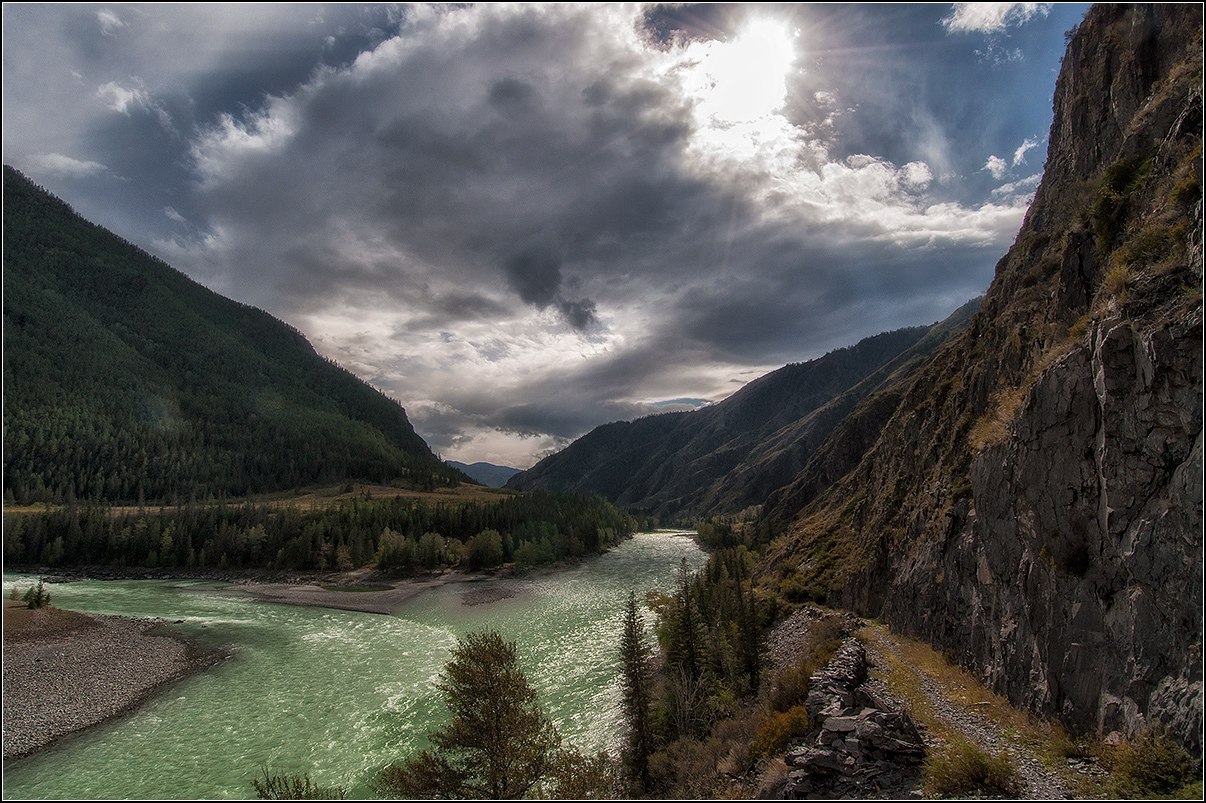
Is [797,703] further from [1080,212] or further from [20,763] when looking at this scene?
[20,763]

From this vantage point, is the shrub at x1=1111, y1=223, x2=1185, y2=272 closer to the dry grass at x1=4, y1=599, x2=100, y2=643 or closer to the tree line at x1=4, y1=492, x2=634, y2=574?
the dry grass at x1=4, y1=599, x2=100, y2=643

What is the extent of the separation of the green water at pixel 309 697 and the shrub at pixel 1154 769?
2636 cm

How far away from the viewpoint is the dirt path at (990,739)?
15617mm

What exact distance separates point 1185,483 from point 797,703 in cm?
1877

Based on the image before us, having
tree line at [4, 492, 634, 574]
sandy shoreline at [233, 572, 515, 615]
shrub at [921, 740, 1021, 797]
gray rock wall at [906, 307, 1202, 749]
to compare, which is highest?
gray rock wall at [906, 307, 1202, 749]

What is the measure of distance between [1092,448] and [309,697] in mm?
54321

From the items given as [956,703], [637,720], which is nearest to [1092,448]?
[956,703]

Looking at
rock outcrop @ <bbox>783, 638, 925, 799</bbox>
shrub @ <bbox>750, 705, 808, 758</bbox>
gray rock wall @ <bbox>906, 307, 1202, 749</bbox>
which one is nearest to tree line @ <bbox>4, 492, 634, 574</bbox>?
shrub @ <bbox>750, 705, 808, 758</bbox>

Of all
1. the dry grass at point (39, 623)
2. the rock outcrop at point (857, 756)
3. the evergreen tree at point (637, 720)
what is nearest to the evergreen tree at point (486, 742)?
the evergreen tree at point (637, 720)

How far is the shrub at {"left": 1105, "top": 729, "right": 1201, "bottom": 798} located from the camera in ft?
43.5

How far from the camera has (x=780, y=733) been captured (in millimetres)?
22891

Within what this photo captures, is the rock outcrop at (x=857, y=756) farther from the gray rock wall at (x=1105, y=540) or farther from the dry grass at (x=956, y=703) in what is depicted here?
the gray rock wall at (x=1105, y=540)

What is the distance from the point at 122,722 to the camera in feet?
125

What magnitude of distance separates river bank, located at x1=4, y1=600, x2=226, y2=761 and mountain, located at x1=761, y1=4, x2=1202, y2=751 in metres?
58.3
